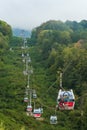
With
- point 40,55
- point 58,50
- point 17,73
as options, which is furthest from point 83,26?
point 17,73

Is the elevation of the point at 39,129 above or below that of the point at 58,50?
below

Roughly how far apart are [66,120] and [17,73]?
1619cm

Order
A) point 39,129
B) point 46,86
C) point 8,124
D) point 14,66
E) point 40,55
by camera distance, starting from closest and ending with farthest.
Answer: point 8,124 < point 39,129 < point 46,86 < point 14,66 < point 40,55

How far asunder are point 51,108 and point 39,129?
6300 mm

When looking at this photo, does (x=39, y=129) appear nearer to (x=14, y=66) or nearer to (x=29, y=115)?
(x=29, y=115)

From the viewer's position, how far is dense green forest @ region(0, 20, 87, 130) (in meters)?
39.6

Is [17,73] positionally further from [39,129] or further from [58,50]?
[39,129]

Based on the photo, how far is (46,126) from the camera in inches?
1543

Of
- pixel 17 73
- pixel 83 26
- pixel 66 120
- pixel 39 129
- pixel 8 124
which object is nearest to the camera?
pixel 8 124

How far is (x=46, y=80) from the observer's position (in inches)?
2158

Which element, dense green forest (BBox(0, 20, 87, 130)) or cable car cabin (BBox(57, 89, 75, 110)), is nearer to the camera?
cable car cabin (BBox(57, 89, 75, 110))

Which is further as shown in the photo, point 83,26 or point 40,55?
point 83,26

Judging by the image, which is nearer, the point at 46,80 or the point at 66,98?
the point at 66,98

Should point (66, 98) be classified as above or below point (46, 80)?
above
